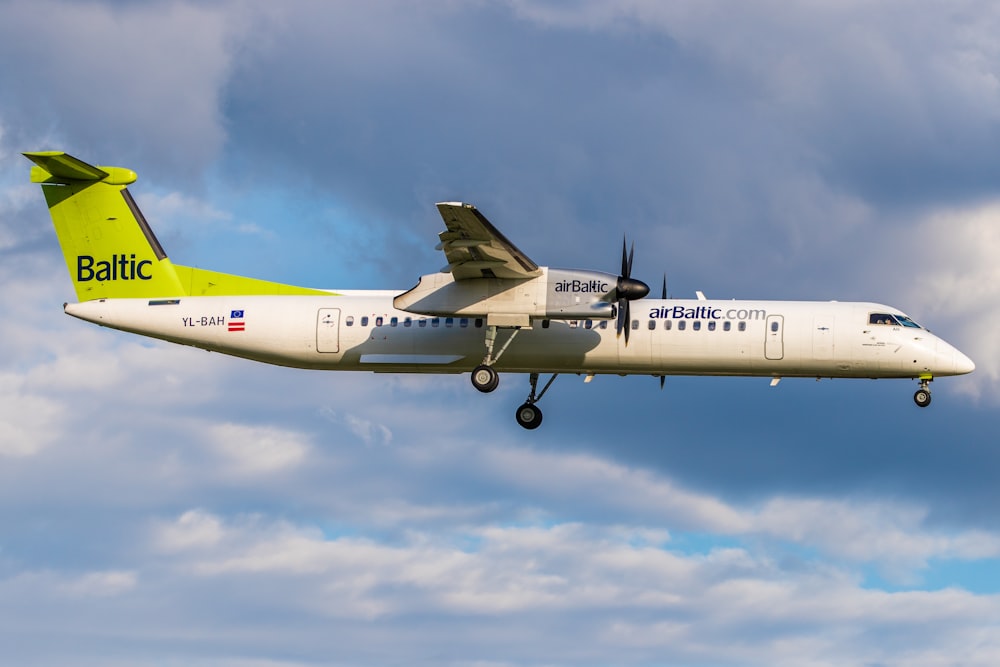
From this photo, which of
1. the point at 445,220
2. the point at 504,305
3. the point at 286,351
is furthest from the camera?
the point at 286,351

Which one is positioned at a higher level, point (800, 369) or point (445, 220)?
point (445, 220)

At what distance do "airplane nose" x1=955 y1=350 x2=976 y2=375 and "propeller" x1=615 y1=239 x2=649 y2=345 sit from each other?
309 inches

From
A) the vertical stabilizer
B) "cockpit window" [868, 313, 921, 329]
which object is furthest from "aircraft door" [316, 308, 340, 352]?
"cockpit window" [868, 313, 921, 329]

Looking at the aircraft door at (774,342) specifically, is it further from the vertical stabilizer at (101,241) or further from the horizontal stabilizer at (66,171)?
the horizontal stabilizer at (66,171)

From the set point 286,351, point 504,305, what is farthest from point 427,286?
point 286,351

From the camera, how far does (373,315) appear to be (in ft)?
112

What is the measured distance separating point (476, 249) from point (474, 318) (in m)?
2.74

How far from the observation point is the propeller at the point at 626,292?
3178 centimetres

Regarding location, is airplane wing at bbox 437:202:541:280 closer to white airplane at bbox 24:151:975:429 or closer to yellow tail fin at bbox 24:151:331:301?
white airplane at bbox 24:151:975:429

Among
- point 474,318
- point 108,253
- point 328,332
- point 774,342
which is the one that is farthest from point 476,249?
point 108,253

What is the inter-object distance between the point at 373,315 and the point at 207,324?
441 cm

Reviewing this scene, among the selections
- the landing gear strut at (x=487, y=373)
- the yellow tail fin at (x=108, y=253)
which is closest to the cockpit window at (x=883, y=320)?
the landing gear strut at (x=487, y=373)

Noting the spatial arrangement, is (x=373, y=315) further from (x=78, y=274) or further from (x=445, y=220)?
(x=78, y=274)

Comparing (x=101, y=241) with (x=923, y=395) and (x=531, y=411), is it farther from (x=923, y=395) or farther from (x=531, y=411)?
(x=923, y=395)
